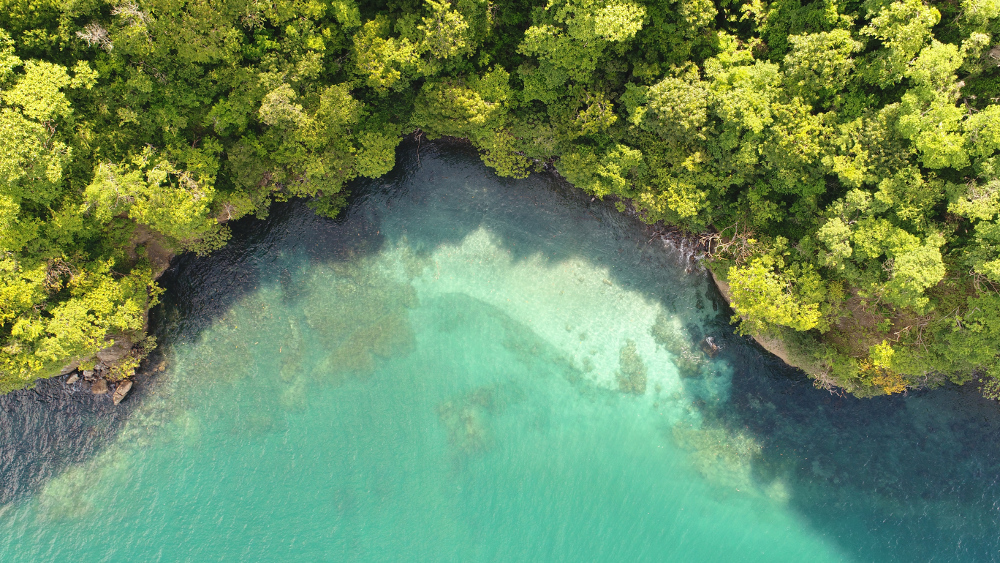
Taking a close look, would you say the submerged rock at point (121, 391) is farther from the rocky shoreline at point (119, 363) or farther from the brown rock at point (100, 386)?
the brown rock at point (100, 386)

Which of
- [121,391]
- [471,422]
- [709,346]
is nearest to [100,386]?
[121,391]

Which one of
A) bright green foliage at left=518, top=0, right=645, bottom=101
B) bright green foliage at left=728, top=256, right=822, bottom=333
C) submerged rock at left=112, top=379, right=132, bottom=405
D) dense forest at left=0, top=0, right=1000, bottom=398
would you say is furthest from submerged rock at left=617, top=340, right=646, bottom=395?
submerged rock at left=112, top=379, right=132, bottom=405

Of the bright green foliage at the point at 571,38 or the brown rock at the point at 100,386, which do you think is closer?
the bright green foliage at the point at 571,38

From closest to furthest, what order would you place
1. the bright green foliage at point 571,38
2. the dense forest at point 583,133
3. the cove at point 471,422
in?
the dense forest at point 583,133, the bright green foliage at point 571,38, the cove at point 471,422

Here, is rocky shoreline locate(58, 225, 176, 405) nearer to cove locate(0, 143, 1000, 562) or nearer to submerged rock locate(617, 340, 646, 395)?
cove locate(0, 143, 1000, 562)

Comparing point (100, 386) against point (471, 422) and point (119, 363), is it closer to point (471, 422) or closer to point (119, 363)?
point (119, 363)

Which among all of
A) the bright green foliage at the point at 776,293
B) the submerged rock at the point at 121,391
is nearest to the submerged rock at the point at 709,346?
the bright green foliage at the point at 776,293
